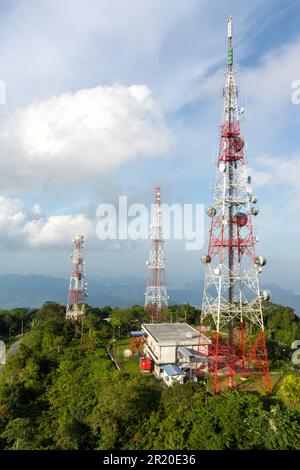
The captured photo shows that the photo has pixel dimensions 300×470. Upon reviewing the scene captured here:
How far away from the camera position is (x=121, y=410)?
1742 centimetres

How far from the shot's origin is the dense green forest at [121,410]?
1520cm

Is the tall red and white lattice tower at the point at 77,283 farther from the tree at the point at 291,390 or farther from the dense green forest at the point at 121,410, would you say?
the tree at the point at 291,390

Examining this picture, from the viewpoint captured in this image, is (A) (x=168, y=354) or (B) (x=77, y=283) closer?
(A) (x=168, y=354)

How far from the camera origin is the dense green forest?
1520 centimetres

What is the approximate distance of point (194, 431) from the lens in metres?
15.4

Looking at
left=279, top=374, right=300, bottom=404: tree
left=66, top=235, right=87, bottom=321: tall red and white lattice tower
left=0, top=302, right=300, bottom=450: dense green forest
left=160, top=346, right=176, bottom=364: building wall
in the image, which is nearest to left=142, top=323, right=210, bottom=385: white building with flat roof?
left=160, top=346, right=176, bottom=364: building wall

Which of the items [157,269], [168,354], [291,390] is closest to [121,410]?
[168,354]

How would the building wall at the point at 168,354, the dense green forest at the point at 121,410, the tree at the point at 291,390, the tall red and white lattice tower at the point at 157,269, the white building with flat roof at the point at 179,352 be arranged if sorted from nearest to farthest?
the dense green forest at the point at 121,410, the tree at the point at 291,390, the white building with flat roof at the point at 179,352, the building wall at the point at 168,354, the tall red and white lattice tower at the point at 157,269

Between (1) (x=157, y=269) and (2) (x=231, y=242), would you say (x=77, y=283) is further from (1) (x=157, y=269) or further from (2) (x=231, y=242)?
(2) (x=231, y=242)

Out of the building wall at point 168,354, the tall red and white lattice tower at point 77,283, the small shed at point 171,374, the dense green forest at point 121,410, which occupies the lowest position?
the dense green forest at point 121,410

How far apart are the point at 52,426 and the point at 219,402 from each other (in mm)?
9741

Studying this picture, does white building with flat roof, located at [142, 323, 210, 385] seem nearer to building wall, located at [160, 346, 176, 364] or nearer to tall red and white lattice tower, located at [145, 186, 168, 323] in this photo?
building wall, located at [160, 346, 176, 364]

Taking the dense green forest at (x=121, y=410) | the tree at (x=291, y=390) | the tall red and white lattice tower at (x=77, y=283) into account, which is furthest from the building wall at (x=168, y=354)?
the tall red and white lattice tower at (x=77, y=283)

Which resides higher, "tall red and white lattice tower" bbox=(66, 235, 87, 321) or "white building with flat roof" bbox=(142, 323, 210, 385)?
"tall red and white lattice tower" bbox=(66, 235, 87, 321)
